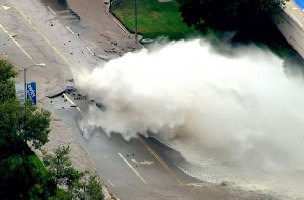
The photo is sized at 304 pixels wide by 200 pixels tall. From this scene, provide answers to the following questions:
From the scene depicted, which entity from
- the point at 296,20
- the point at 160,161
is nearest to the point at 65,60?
the point at 160,161

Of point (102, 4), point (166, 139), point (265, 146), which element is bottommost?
point (102, 4)

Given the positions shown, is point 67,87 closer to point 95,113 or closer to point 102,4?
point 95,113

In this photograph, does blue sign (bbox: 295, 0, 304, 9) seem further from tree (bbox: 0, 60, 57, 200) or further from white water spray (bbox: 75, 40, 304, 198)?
tree (bbox: 0, 60, 57, 200)

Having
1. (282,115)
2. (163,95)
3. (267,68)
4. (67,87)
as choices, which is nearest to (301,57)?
(267,68)

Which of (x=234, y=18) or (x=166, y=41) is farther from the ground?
(x=234, y=18)

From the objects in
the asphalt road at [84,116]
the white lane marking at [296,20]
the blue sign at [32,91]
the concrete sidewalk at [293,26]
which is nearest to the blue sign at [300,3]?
the concrete sidewalk at [293,26]

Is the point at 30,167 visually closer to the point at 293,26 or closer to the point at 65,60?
the point at 65,60
